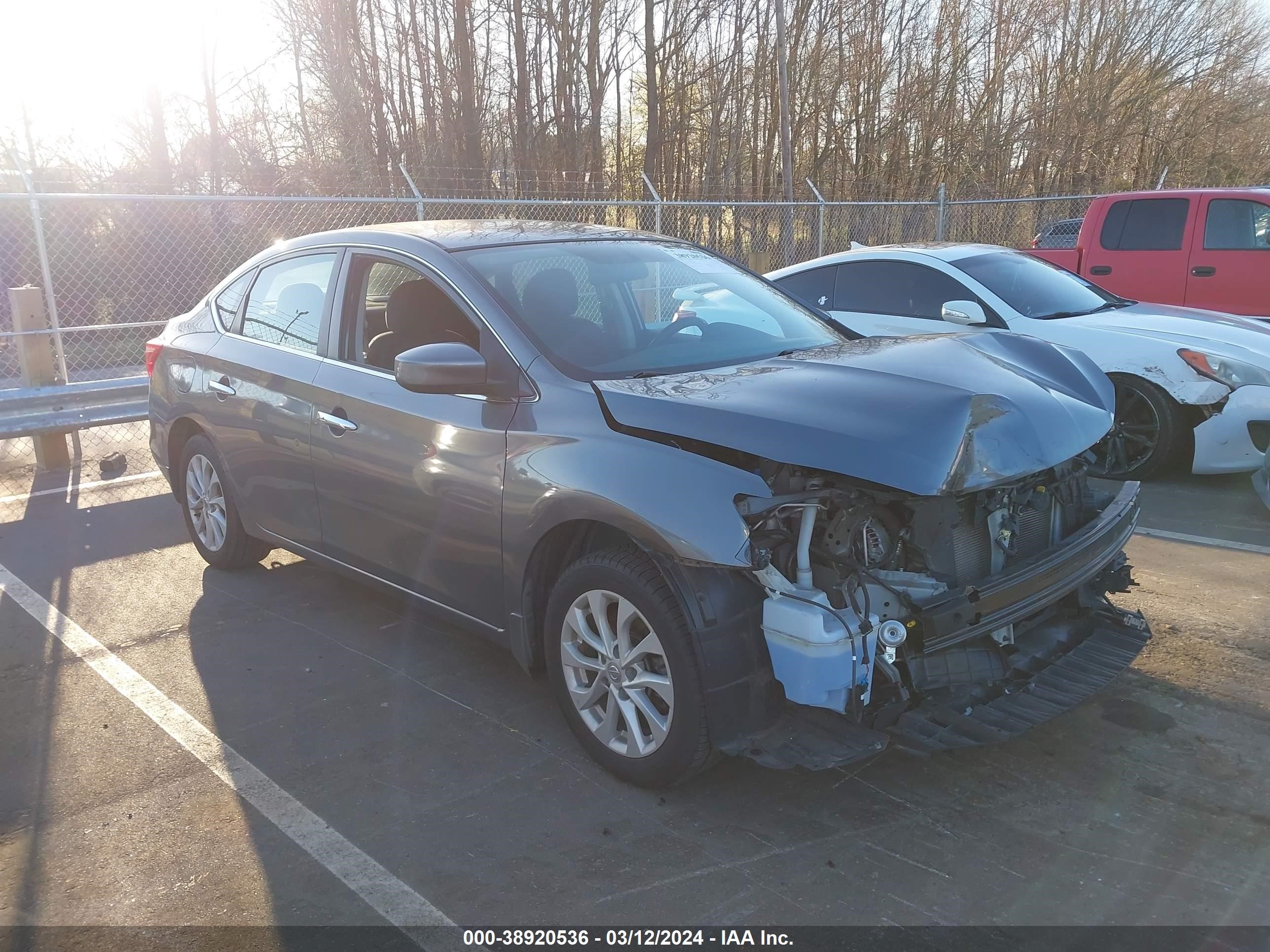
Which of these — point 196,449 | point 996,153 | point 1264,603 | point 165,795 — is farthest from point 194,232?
point 996,153

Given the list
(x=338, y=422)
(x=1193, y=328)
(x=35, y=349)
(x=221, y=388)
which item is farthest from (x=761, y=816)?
(x=35, y=349)

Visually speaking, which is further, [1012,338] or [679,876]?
[1012,338]

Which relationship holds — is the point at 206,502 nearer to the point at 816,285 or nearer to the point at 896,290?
the point at 816,285

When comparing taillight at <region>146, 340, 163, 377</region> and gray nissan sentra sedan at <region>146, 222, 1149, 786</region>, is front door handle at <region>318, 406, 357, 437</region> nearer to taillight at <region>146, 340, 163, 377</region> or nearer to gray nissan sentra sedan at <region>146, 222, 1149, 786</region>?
gray nissan sentra sedan at <region>146, 222, 1149, 786</region>

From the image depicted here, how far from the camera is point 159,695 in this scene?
4258 millimetres

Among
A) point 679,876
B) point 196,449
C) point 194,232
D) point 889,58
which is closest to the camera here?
point 679,876

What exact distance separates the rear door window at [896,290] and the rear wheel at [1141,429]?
3.97ft

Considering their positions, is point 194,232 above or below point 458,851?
above

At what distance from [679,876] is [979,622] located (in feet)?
3.73

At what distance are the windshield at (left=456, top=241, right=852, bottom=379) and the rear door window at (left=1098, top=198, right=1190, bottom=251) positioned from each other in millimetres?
6387

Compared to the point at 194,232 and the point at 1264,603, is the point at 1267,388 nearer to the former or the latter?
the point at 1264,603

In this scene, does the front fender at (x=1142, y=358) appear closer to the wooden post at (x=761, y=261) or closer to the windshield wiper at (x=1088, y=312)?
the windshield wiper at (x=1088, y=312)

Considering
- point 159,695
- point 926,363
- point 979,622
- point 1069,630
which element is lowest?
point 159,695

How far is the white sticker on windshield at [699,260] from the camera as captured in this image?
469 cm
